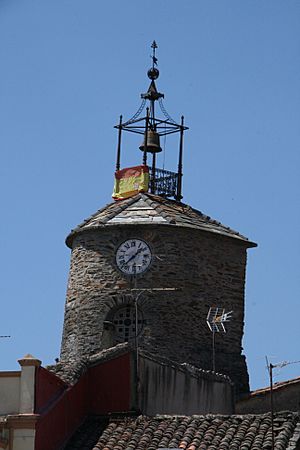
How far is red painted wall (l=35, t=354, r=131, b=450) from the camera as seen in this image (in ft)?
A: 108

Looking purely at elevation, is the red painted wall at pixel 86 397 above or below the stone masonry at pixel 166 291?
below

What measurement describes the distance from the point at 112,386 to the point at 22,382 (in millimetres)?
3702

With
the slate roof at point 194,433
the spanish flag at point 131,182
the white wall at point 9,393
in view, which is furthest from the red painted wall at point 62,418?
the spanish flag at point 131,182

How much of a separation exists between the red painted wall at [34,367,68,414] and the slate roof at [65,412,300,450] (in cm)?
112

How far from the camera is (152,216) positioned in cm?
4481

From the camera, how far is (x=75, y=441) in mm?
33688

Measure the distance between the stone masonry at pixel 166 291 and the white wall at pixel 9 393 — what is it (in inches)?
434

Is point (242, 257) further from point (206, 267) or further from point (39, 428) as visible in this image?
point (39, 428)

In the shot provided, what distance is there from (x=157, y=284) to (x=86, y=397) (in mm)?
9236

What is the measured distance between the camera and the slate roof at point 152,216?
44.8 metres

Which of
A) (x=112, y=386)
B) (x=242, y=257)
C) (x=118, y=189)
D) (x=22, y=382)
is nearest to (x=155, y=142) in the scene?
(x=118, y=189)

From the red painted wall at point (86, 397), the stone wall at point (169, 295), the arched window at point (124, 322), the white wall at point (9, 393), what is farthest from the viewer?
the arched window at point (124, 322)

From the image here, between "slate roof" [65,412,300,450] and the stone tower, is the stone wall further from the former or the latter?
"slate roof" [65,412,300,450]

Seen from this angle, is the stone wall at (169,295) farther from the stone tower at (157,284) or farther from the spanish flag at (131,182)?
the spanish flag at (131,182)
